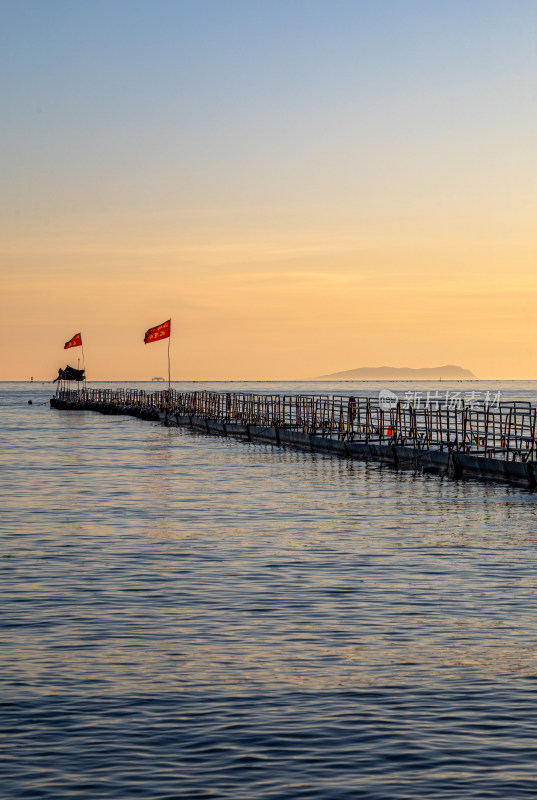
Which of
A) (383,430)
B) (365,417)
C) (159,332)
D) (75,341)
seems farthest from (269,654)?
(75,341)

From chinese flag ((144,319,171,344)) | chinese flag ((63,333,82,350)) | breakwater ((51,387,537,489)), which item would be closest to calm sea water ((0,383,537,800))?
breakwater ((51,387,537,489))

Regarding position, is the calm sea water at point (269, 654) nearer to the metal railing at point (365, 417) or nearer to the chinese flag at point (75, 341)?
the metal railing at point (365, 417)

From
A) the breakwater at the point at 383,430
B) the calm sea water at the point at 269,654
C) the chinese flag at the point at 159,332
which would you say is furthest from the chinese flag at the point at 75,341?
the calm sea water at the point at 269,654

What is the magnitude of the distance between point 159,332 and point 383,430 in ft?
113

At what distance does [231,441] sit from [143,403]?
4215cm

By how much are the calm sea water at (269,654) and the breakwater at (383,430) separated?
858 cm

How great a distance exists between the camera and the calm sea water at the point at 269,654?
9039 mm

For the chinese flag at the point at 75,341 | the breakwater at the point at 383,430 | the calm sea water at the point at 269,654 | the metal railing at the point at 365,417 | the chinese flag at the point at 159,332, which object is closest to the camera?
the calm sea water at the point at 269,654

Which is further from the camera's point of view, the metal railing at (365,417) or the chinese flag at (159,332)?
the chinese flag at (159,332)

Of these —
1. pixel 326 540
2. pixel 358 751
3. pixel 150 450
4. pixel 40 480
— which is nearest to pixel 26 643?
pixel 358 751

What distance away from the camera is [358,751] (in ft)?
30.9

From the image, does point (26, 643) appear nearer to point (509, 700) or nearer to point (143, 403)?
point (509, 700)

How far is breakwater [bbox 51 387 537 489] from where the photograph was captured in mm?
36625

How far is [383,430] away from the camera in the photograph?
48.5 m
